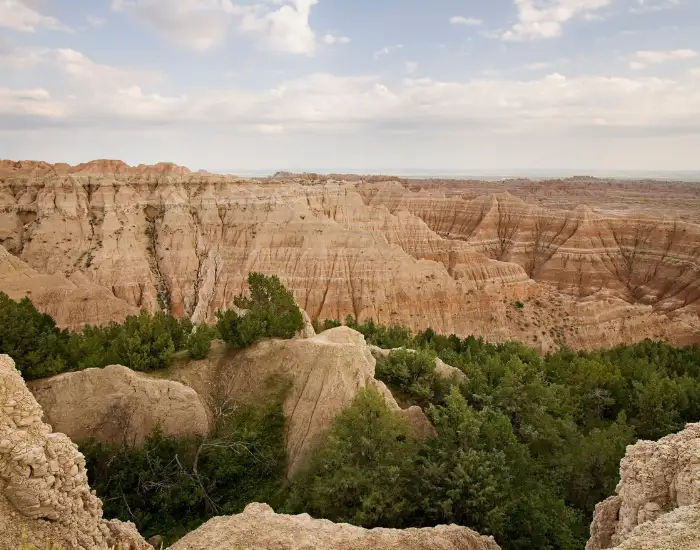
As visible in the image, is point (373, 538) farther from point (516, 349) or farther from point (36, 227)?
point (36, 227)

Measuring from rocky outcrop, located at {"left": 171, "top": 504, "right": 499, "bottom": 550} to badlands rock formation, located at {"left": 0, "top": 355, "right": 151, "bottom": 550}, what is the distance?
1.54 metres

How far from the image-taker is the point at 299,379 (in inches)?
819

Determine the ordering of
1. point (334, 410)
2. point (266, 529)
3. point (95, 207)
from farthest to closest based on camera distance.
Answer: point (95, 207)
point (334, 410)
point (266, 529)

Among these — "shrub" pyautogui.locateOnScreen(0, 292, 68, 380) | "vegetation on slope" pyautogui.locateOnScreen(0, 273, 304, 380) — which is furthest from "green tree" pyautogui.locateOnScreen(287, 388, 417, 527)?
"shrub" pyautogui.locateOnScreen(0, 292, 68, 380)

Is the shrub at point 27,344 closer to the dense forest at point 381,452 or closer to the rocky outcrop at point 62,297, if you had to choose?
the dense forest at point 381,452

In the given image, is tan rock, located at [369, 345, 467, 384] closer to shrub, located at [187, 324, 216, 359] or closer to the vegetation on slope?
the vegetation on slope

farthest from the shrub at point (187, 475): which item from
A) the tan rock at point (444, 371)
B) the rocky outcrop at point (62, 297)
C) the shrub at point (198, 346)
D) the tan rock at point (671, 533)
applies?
the rocky outcrop at point (62, 297)

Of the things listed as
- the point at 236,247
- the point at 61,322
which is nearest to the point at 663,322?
the point at 236,247

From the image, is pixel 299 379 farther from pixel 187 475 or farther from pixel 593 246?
pixel 593 246

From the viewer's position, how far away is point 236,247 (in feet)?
230

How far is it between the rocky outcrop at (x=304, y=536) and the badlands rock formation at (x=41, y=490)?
1540 millimetres

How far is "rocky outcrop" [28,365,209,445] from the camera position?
742 inches

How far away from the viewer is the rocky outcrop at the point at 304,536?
1077 cm

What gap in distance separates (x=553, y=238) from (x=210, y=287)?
197ft
